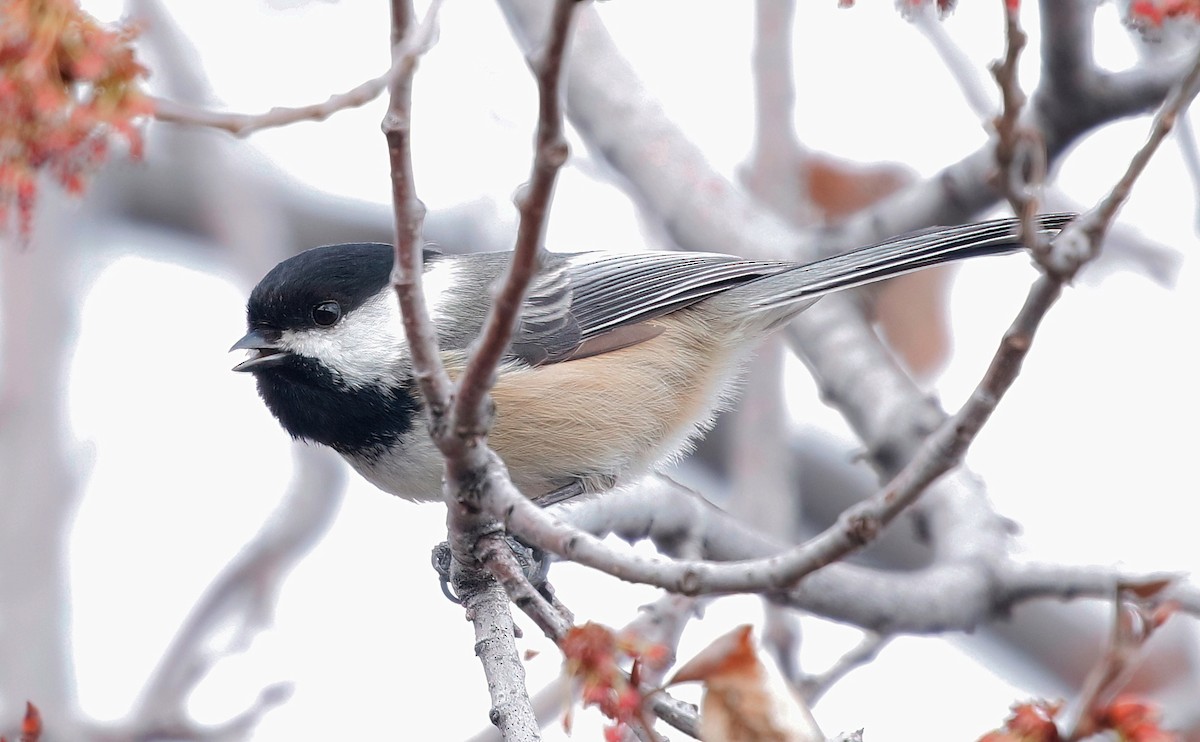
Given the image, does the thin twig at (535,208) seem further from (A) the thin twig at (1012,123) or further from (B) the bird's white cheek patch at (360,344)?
(B) the bird's white cheek patch at (360,344)

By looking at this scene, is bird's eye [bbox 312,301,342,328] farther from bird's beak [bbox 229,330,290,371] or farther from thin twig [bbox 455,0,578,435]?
thin twig [bbox 455,0,578,435]

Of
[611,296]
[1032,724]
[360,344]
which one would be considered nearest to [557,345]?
[611,296]

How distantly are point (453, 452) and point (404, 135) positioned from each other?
0.49 metres

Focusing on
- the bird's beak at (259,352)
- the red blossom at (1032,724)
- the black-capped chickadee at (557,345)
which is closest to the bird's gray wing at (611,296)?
the black-capped chickadee at (557,345)

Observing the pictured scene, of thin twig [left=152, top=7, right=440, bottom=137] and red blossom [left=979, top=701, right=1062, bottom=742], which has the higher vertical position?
thin twig [left=152, top=7, right=440, bottom=137]

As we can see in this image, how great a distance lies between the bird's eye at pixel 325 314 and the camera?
9.31 ft

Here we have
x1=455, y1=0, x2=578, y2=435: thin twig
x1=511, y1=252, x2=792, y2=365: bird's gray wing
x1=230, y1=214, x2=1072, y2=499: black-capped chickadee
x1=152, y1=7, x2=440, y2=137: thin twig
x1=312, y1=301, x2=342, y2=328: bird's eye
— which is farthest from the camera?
x1=511, y1=252, x2=792, y2=365: bird's gray wing

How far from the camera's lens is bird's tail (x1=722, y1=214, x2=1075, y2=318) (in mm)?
2521

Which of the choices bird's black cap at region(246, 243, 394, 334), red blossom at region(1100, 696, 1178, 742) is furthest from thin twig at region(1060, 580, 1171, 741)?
bird's black cap at region(246, 243, 394, 334)

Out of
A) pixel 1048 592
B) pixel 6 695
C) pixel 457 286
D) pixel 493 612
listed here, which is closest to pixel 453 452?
pixel 493 612

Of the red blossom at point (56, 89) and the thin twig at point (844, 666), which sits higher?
the red blossom at point (56, 89)

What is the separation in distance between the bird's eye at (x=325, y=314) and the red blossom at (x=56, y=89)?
0.99 meters

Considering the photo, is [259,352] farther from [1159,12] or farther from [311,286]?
[1159,12]

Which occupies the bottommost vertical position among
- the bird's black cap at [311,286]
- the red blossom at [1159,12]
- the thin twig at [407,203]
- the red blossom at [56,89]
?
the thin twig at [407,203]
